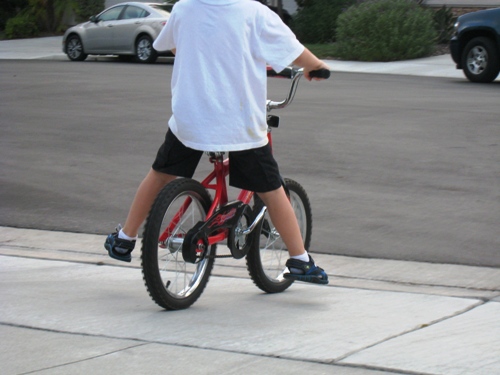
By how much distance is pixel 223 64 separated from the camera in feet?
16.4

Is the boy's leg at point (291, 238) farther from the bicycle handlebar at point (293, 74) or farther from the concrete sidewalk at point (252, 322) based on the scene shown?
the bicycle handlebar at point (293, 74)

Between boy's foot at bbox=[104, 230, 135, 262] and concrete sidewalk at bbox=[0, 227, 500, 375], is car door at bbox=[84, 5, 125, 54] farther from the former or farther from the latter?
boy's foot at bbox=[104, 230, 135, 262]

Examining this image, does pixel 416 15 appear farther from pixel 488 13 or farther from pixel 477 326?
pixel 477 326

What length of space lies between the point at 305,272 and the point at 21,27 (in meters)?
30.6

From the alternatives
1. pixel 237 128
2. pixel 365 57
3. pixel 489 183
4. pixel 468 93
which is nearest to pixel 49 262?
pixel 237 128

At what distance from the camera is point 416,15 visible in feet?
78.3

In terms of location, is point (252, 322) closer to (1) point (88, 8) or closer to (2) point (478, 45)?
(2) point (478, 45)

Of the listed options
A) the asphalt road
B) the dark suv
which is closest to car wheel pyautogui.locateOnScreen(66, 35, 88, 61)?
the asphalt road

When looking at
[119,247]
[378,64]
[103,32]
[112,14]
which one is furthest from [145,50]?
[119,247]

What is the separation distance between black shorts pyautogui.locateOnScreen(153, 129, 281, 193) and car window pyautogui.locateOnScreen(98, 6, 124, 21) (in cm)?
2050

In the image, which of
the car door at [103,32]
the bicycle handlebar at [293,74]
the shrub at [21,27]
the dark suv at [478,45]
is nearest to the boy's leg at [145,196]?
the bicycle handlebar at [293,74]

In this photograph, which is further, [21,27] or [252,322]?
[21,27]

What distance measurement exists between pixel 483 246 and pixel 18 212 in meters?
3.75

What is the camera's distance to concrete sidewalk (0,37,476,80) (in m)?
21.2
